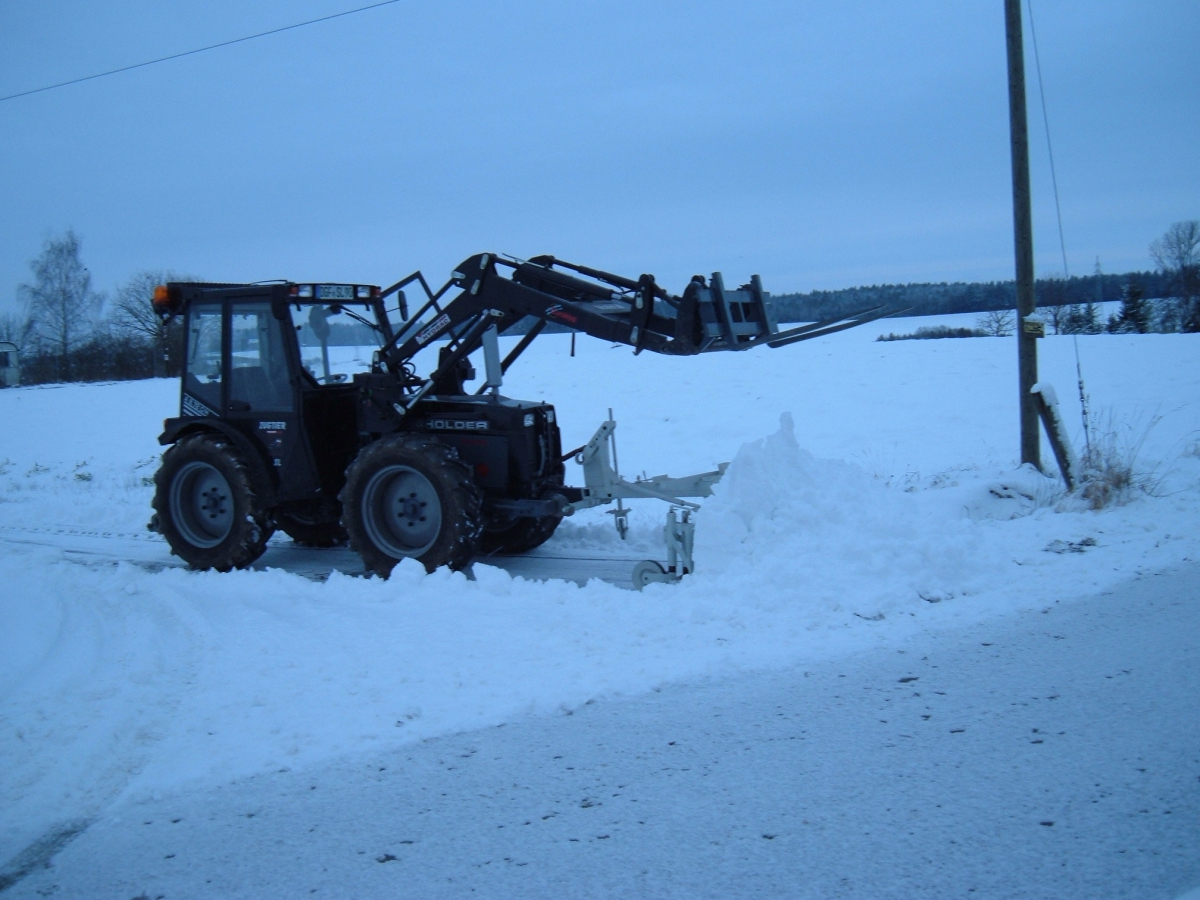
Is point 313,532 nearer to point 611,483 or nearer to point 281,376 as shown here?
point 281,376

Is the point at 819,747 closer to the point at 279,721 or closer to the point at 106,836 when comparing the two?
the point at 279,721

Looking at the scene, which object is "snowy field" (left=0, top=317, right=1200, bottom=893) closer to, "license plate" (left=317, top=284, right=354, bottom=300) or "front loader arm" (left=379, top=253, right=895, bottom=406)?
"front loader arm" (left=379, top=253, right=895, bottom=406)

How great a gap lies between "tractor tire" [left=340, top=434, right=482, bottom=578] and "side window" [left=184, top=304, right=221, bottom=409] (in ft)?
6.52

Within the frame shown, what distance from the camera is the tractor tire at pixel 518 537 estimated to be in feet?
29.1

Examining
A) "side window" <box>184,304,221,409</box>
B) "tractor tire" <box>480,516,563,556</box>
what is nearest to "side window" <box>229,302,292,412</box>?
"side window" <box>184,304,221,409</box>

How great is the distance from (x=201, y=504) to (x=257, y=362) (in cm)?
152

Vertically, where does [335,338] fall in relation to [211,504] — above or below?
above

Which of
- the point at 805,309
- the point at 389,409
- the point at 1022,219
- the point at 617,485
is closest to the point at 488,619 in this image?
the point at 617,485

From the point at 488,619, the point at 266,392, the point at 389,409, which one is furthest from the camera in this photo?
the point at 266,392

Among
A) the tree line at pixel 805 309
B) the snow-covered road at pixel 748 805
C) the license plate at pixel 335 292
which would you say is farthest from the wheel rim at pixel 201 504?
the tree line at pixel 805 309

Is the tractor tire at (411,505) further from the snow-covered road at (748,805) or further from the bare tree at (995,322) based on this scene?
the bare tree at (995,322)

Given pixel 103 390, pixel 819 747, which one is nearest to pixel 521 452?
pixel 819 747

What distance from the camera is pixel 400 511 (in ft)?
26.2

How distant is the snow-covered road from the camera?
3.22m
